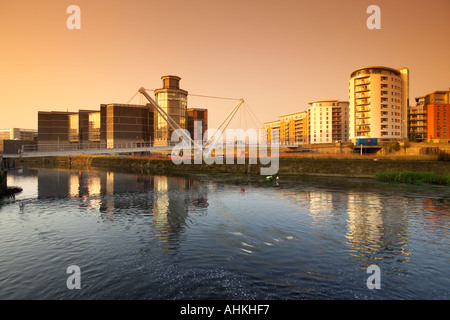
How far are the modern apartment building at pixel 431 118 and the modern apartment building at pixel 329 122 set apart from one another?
35.9 meters

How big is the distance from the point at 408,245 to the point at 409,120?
125 m

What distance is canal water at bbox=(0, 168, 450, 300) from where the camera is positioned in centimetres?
1345

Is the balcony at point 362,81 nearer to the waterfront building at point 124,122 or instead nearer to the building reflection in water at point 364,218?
the waterfront building at point 124,122

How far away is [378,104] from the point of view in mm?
98875

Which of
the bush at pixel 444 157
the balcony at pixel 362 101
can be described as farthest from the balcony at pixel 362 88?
the bush at pixel 444 157

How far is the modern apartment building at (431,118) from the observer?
109 m

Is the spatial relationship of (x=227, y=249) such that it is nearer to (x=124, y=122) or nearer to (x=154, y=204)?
(x=154, y=204)


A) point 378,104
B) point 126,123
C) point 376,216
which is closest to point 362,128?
point 378,104

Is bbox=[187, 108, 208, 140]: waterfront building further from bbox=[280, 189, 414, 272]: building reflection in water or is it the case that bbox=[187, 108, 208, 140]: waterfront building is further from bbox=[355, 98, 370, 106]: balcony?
bbox=[280, 189, 414, 272]: building reflection in water

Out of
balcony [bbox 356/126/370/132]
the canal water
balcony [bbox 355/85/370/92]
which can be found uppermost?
balcony [bbox 355/85/370/92]

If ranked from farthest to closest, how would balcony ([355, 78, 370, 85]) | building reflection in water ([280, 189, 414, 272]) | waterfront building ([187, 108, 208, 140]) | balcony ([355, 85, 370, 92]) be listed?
1. waterfront building ([187, 108, 208, 140])
2. balcony ([355, 85, 370, 92])
3. balcony ([355, 78, 370, 85])
4. building reflection in water ([280, 189, 414, 272])

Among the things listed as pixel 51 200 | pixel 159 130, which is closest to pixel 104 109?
pixel 159 130

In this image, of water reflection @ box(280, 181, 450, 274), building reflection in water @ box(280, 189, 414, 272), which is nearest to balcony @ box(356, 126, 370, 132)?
water reflection @ box(280, 181, 450, 274)

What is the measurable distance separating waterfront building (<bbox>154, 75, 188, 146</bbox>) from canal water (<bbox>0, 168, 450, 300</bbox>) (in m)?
88.6
